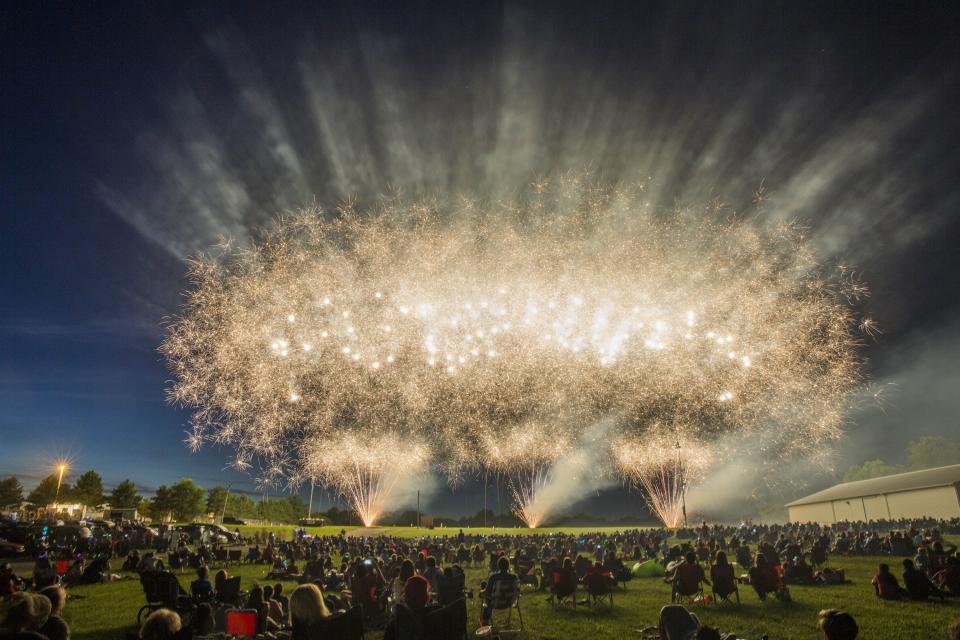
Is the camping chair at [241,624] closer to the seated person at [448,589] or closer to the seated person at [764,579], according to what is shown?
the seated person at [448,589]

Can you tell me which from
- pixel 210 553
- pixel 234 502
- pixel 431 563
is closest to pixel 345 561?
pixel 431 563

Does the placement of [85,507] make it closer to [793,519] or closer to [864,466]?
[793,519]

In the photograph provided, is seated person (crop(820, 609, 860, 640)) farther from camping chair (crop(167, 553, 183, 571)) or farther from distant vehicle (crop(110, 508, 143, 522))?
distant vehicle (crop(110, 508, 143, 522))

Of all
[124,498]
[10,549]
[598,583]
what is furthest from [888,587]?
[124,498]

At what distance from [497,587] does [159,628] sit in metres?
7.99

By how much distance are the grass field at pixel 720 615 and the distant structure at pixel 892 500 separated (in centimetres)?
4542

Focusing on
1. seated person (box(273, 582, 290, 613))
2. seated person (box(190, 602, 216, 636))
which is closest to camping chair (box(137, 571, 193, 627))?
seated person (box(273, 582, 290, 613))

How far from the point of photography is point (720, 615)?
1330 cm

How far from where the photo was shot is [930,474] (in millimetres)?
58156

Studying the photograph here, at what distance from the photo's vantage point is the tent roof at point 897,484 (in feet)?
172

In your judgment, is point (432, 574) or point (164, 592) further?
point (432, 574)

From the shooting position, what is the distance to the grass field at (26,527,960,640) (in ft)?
37.5

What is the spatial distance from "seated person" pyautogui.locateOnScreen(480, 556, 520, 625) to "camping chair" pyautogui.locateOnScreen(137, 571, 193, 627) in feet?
23.8

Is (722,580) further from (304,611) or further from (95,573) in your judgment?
(95,573)
